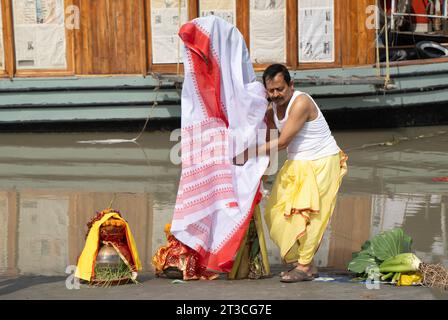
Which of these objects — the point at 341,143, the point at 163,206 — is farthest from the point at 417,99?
the point at 163,206

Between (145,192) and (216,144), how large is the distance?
11.1 ft

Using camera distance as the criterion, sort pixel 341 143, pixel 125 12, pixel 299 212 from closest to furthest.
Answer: pixel 299 212 < pixel 341 143 < pixel 125 12

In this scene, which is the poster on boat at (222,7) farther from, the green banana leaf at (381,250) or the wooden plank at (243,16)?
the green banana leaf at (381,250)

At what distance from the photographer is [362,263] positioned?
5.21 meters

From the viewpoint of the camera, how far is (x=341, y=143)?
11.3 meters

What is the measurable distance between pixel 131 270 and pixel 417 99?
7.63m

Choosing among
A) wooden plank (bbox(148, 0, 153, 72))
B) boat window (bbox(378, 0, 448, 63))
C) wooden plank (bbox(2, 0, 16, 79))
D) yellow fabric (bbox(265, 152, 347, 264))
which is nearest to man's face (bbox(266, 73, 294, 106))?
yellow fabric (bbox(265, 152, 347, 264))

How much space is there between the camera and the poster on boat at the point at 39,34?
40.4 feet

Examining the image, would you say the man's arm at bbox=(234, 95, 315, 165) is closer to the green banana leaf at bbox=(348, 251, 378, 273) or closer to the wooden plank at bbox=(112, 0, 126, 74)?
the green banana leaf at bbox=(348, 251, 378, 273)

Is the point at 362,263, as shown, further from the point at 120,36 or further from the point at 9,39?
the point at 9,39

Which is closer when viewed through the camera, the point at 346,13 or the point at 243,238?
the point at 243,238

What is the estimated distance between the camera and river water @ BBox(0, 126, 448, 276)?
21.4 feet

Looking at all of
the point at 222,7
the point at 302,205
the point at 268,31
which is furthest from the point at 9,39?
the point at 302,205

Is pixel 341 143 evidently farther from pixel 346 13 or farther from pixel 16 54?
pixel 16 54
